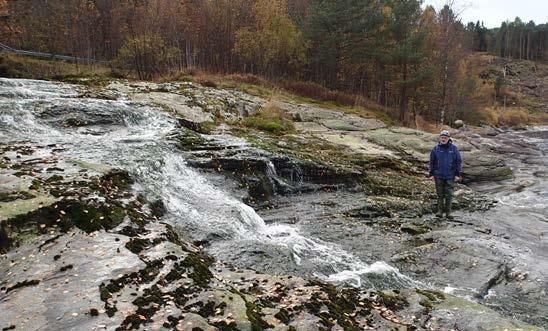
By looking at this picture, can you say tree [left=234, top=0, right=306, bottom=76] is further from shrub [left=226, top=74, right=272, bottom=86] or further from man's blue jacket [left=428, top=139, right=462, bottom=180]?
man's blue jacket [left=428, top=139, right=462, bottom=180]

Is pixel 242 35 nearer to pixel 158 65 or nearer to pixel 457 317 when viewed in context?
pixel 158 65

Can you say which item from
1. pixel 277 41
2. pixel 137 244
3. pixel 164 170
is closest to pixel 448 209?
pixel 164 170

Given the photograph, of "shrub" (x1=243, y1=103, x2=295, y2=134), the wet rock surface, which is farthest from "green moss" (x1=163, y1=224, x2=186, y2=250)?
"shrub" (x1=243, y1=103, x2=295, y2=134)

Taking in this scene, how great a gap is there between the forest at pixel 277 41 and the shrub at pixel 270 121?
11.9 m

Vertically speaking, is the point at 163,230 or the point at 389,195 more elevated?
the point at 163,230

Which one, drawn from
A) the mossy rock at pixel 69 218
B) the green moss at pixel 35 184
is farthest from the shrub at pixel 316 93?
the mossy rock at pixel 69 218

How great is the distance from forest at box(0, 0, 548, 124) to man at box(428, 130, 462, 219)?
2322 centimetres

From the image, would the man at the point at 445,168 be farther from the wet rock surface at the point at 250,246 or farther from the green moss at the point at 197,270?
the green moss at the point at 197,270

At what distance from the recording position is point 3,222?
20.7ft

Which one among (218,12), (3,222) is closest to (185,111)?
(3,222)

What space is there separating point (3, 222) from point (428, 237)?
9183 millimetres

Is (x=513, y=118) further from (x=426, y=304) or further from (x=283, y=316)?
(x=283, y=316)

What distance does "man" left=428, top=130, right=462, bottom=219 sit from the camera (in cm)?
1308

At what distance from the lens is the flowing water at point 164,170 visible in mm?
8586
